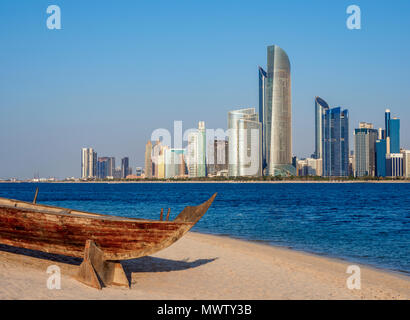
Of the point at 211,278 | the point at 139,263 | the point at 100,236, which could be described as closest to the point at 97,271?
the point at 100,236

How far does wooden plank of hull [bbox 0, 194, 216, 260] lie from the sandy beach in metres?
0.85

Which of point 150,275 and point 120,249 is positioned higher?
point 120,249

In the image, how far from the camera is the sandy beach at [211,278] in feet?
32.3

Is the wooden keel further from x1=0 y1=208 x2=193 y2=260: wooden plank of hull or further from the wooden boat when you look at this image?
x1=0 y1=208 x2=193 y2=260: wooden plank of hull

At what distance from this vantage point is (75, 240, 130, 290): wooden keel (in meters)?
10.1

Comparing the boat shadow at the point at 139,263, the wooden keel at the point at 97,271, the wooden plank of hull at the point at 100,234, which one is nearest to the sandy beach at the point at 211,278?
the boat shadow at the point at 139,263

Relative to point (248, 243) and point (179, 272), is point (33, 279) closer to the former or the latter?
point (179, 272)

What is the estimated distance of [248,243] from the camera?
2145 centimetres

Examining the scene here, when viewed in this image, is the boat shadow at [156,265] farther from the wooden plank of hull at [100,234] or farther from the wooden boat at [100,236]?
the wooden plank of hull at [100,234]

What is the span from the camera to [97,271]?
34.1ft

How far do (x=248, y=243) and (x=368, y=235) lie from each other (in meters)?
8.57
